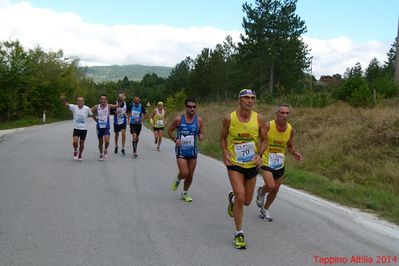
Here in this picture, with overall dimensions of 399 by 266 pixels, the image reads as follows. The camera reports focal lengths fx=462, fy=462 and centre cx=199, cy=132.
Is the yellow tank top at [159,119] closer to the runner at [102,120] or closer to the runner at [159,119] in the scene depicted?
the runner at [159,119]

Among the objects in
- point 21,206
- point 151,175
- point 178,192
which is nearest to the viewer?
point 21,206

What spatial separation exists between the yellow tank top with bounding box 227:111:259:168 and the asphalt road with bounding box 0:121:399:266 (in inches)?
41.5

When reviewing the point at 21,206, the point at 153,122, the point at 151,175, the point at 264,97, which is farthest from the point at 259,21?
the point at 21,206

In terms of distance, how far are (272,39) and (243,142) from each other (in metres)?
46.2

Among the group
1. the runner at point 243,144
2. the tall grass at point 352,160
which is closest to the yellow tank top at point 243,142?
the runner at point 243,144

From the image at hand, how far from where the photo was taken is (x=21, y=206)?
24.9ft

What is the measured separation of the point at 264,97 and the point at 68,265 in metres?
26.4

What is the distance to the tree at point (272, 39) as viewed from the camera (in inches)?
1972

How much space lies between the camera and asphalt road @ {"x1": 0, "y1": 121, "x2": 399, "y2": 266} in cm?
536

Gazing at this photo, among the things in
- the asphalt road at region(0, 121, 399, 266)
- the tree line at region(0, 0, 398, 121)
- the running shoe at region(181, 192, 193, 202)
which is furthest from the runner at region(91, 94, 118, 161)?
the tree line at region(0, 0, 398, 121)

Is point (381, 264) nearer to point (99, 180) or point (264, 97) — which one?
point (99, 180)

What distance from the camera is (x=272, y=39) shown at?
50.5 m

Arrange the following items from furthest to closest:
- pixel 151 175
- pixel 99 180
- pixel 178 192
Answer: pixel 151 175
pixel 99 180
pixel 178 192

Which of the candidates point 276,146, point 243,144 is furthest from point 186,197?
point 243,144
